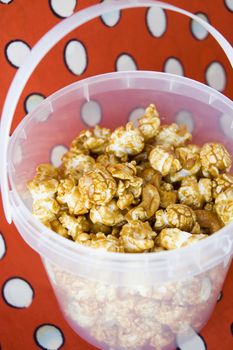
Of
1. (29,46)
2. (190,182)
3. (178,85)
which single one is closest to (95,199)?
(190,182)

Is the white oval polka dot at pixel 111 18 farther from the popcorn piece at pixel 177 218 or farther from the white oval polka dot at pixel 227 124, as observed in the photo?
the popcorn piece at pixel 177 218

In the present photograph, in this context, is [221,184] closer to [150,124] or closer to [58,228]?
[150,124]

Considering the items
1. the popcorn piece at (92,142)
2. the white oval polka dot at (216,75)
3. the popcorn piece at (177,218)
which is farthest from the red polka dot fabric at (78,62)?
the popcorn piece at (177,218)

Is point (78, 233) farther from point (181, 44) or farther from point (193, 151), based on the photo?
point (181, 44)

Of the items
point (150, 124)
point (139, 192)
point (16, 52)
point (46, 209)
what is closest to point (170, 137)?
point (150, 124)

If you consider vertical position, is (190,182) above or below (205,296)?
above

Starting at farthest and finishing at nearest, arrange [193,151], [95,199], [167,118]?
[167,118] → [193,151] → [95,199]
